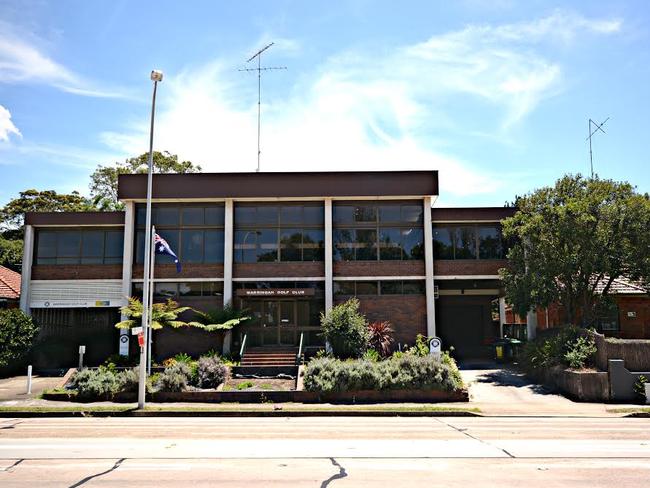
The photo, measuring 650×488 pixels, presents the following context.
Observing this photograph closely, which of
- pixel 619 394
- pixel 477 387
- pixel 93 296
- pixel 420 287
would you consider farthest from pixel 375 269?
pixel 93 296

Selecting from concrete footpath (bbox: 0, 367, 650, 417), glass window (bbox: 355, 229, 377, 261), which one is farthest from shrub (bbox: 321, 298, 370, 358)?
concrete footpath (bbox: 0, 367, 650, 417)

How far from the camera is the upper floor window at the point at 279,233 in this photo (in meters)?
29.6

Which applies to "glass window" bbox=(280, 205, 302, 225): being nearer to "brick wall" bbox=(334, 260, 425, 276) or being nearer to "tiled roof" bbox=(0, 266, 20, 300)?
"brick wall" bbox=(334, 260, 425, 276)

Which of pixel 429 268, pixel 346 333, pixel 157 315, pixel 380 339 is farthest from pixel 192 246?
pixel 429 268

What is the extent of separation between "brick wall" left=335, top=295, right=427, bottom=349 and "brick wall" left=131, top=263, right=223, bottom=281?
6.07m

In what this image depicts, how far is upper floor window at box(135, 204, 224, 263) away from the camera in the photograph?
97.5ft

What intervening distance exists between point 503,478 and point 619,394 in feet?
46.8

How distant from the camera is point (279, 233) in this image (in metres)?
29.8

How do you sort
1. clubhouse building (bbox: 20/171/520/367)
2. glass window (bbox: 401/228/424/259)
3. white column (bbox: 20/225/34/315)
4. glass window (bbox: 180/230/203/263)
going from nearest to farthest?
clubhouse building (bbox: 20/171/520/367), white column (bbox: 20/225/34/315), glass window (bbox: 401/228/424/259), glass window (bbox: 180/230/203/263)

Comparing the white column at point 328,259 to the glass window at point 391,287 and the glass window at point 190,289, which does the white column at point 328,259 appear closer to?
the glass window at point 391,287

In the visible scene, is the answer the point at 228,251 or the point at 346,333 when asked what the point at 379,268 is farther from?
the point at 228,251

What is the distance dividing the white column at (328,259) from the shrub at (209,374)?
22.1ft

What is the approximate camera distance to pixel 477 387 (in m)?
23.7

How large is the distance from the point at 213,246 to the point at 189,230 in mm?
1478
